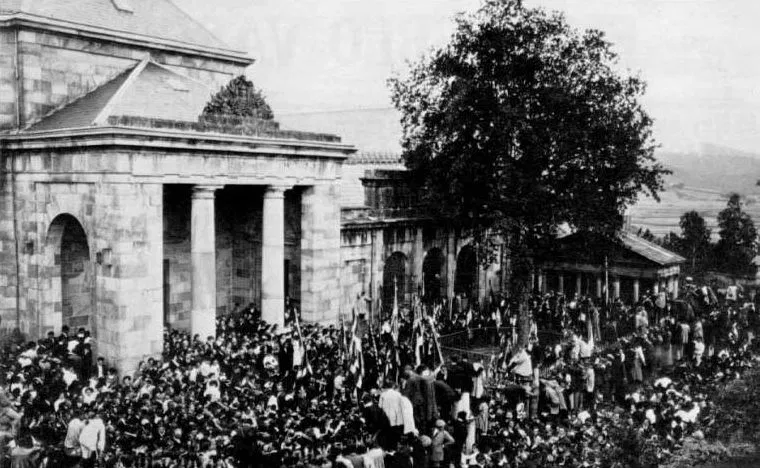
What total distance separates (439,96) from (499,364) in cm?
1237

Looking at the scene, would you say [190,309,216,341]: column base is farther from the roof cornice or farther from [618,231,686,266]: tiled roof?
[618,231,686,266]: tiled roof

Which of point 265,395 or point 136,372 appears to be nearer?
point 265,395

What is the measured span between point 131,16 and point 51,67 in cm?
491

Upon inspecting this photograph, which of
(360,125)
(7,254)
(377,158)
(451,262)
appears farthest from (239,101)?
(360,125)

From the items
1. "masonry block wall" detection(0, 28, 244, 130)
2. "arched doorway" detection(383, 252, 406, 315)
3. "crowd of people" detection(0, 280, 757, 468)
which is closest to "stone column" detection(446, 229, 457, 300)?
"arched doorway" detection(383, 252, 406, 315)

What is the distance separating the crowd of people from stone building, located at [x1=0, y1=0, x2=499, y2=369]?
197cm

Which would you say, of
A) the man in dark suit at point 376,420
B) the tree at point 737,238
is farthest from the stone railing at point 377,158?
the man in dark suit at point 376,420

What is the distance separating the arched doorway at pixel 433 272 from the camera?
33656mm

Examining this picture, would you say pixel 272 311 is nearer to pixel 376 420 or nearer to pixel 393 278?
pixel 393 278

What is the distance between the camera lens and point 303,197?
26594 millimetres

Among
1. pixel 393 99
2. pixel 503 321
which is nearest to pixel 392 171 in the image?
pixel 393 99

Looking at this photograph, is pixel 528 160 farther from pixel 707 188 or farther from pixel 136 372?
pixel 707 188

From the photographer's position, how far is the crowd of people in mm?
13078

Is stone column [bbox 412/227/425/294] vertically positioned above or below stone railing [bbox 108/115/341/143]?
below
